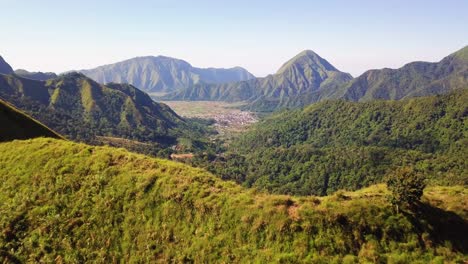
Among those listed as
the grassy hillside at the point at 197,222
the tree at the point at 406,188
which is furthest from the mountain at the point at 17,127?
the tree at the point at 406,188

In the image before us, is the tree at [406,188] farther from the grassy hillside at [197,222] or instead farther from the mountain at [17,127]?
the mountain at [17,127]

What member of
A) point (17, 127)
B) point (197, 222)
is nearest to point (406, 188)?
point (197, 222)

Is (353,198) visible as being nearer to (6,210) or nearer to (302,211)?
(302,211)

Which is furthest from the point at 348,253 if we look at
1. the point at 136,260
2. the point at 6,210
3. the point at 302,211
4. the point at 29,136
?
the point at 29,136

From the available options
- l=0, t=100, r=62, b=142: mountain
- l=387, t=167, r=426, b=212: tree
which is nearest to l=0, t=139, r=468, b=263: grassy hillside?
l=387, t=167, r=426, b=212: tree

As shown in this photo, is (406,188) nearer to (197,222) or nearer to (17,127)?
(197,222)

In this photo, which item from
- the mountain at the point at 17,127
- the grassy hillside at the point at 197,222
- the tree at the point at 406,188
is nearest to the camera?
the grassy hillside at the point at 197,222

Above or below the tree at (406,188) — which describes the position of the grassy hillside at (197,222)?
below
